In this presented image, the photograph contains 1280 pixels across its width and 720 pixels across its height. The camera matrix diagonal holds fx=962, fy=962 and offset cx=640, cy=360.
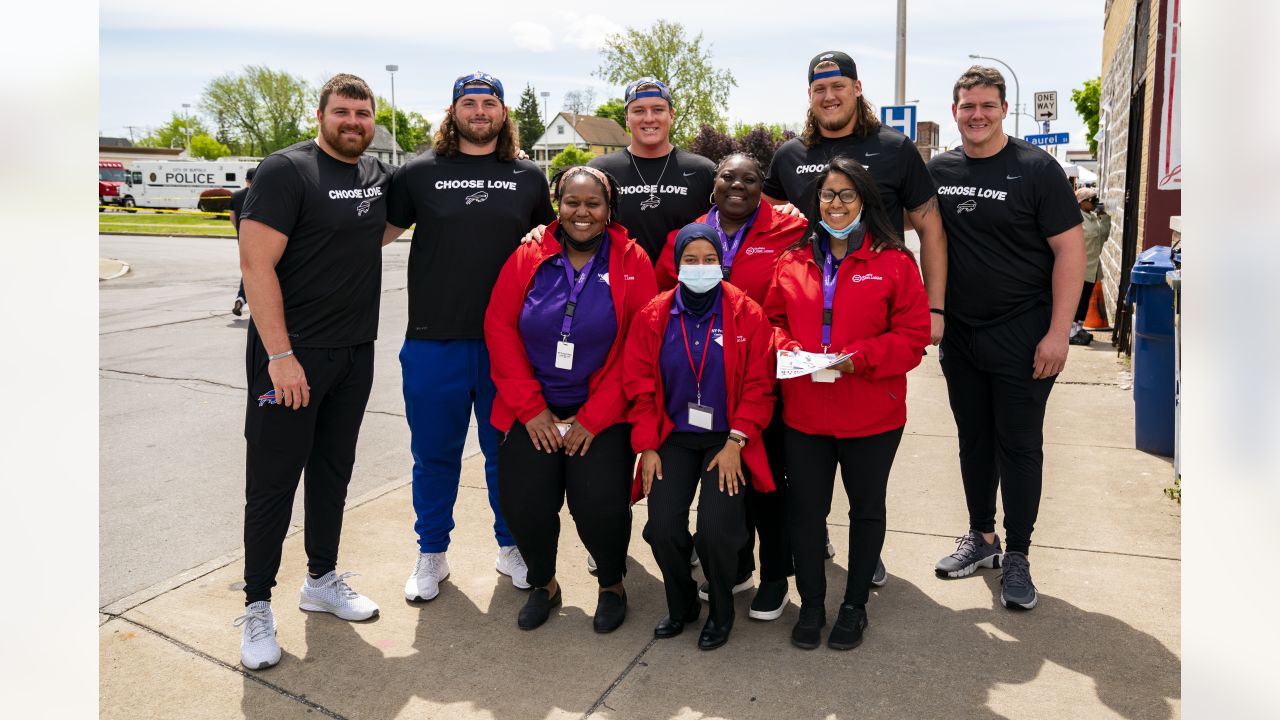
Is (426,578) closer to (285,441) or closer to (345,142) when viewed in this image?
(285,441)

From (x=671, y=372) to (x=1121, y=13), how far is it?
11.2 m

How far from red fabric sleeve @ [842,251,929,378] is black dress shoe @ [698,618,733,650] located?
1193mm

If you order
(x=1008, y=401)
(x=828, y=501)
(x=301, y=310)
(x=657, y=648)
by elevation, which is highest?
(x=301, y=310)

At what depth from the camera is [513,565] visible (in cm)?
464

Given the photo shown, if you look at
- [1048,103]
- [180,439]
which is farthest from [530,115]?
[180,439]

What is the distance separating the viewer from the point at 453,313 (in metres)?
4.39

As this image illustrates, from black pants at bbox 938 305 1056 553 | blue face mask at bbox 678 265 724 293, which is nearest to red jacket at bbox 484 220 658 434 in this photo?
blue face mask at bbox 678 265 724 293

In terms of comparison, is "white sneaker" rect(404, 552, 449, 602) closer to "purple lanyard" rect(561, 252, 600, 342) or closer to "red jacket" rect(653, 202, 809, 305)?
"purple lanyard" rect(561, 252, 600, 342)

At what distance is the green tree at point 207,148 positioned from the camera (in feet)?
310

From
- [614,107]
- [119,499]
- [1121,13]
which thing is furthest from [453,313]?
[614,107]

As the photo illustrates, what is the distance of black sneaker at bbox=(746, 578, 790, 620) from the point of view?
416 centimetres

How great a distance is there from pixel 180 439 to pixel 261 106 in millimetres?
83594
